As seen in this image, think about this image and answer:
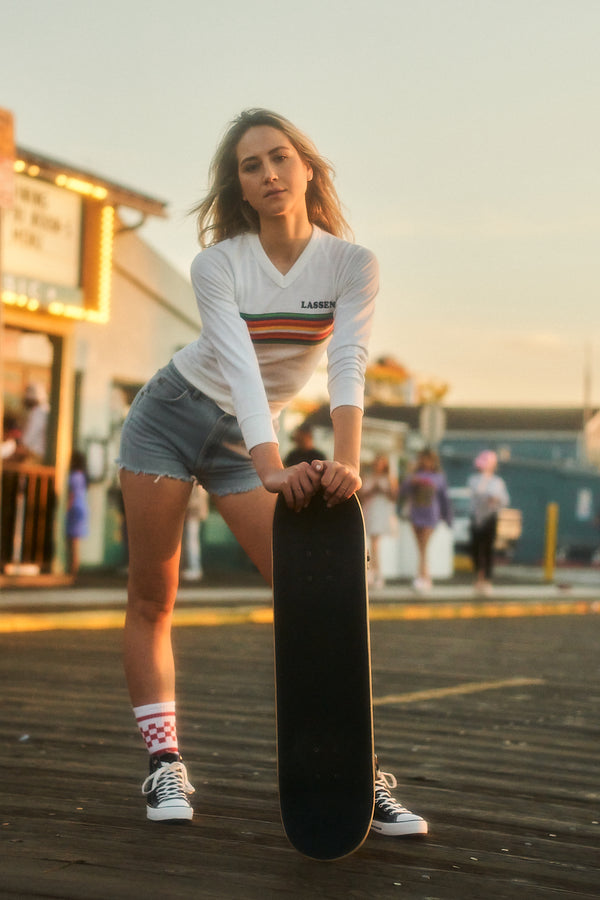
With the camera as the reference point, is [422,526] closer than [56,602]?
No

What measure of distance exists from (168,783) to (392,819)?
2.08 feet

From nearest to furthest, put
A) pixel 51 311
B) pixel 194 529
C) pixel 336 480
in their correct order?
1. pixel 336 480
2. pixel 51 311
3. pixel 194 529

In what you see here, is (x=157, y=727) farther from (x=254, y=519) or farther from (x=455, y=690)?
(x=455, y=690)

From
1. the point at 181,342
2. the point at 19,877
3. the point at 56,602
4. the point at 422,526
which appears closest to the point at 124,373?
the point at 181,342

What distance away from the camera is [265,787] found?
389 centimetres

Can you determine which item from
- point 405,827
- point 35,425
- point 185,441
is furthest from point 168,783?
point 35,425

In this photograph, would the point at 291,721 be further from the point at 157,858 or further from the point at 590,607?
the point at 590,607

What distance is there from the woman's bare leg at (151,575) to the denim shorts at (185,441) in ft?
0.16

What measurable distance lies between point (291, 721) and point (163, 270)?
17404 mm

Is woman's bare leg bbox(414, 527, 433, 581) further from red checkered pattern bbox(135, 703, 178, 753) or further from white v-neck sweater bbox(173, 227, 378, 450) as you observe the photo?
white v-neck sweater bbox(173, 227, 378, 450)

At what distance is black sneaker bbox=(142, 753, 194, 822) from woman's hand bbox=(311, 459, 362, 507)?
1.00 metres

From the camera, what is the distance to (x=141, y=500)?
3.52 meters

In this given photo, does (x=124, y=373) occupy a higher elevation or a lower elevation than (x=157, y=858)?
higher

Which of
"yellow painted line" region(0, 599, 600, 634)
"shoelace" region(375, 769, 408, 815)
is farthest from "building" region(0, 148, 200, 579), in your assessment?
"shoelace" region(375, 769, 408, 815)
